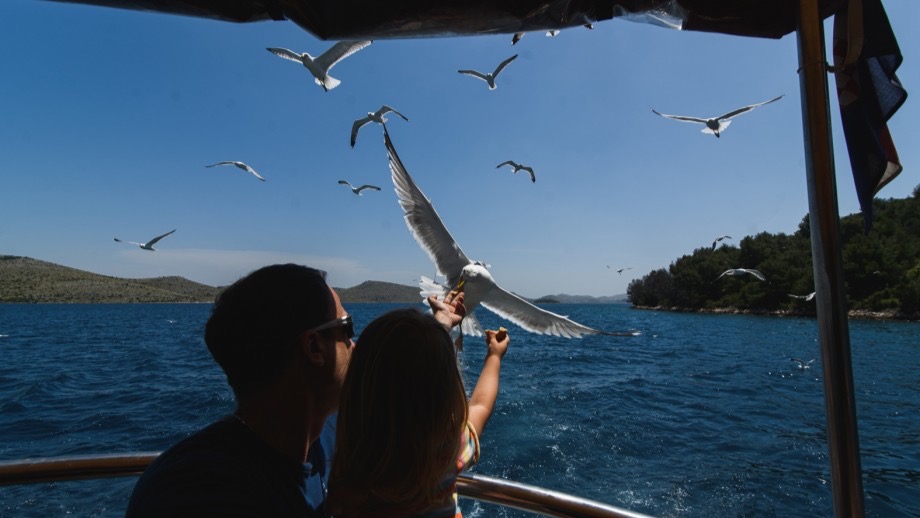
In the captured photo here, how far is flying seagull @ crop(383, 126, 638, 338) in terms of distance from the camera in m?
4.75

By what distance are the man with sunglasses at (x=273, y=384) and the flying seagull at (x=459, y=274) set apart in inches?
130

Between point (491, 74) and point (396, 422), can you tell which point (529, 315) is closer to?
point (396, 422)

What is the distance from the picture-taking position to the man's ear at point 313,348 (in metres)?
1.13

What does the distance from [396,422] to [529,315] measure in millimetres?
4542

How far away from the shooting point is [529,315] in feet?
18.0

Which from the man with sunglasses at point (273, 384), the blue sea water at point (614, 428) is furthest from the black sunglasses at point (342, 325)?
the blue sea water at point (614, 428)

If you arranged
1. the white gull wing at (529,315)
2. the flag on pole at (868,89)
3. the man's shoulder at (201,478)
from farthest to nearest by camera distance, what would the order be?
the white gull wing at (529,315) < the flag on pole at (868,89) < the man's shoulder at (201,478)

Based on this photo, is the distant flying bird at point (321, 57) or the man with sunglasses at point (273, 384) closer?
the man with sunglasses at point (273, 384)

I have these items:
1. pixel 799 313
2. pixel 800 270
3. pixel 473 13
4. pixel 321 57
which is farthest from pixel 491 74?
pixel 799 313

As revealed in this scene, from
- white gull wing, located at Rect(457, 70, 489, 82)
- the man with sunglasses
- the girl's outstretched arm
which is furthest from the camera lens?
white gull wing, located at Rect(457, 70, 489, 82)

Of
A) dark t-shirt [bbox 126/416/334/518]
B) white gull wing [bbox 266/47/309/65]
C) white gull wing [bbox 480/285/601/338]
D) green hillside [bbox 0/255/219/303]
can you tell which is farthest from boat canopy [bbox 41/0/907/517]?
green hillside [bbox 0/255/219/303]

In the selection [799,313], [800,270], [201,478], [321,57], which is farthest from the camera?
[799,313]

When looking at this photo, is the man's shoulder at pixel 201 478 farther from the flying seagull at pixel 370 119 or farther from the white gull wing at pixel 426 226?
the flying seagull at pixel 370 119

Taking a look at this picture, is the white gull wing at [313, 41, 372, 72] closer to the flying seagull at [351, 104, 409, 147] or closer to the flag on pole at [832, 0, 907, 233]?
the flying seagull at [351, 104, 409, 147]
